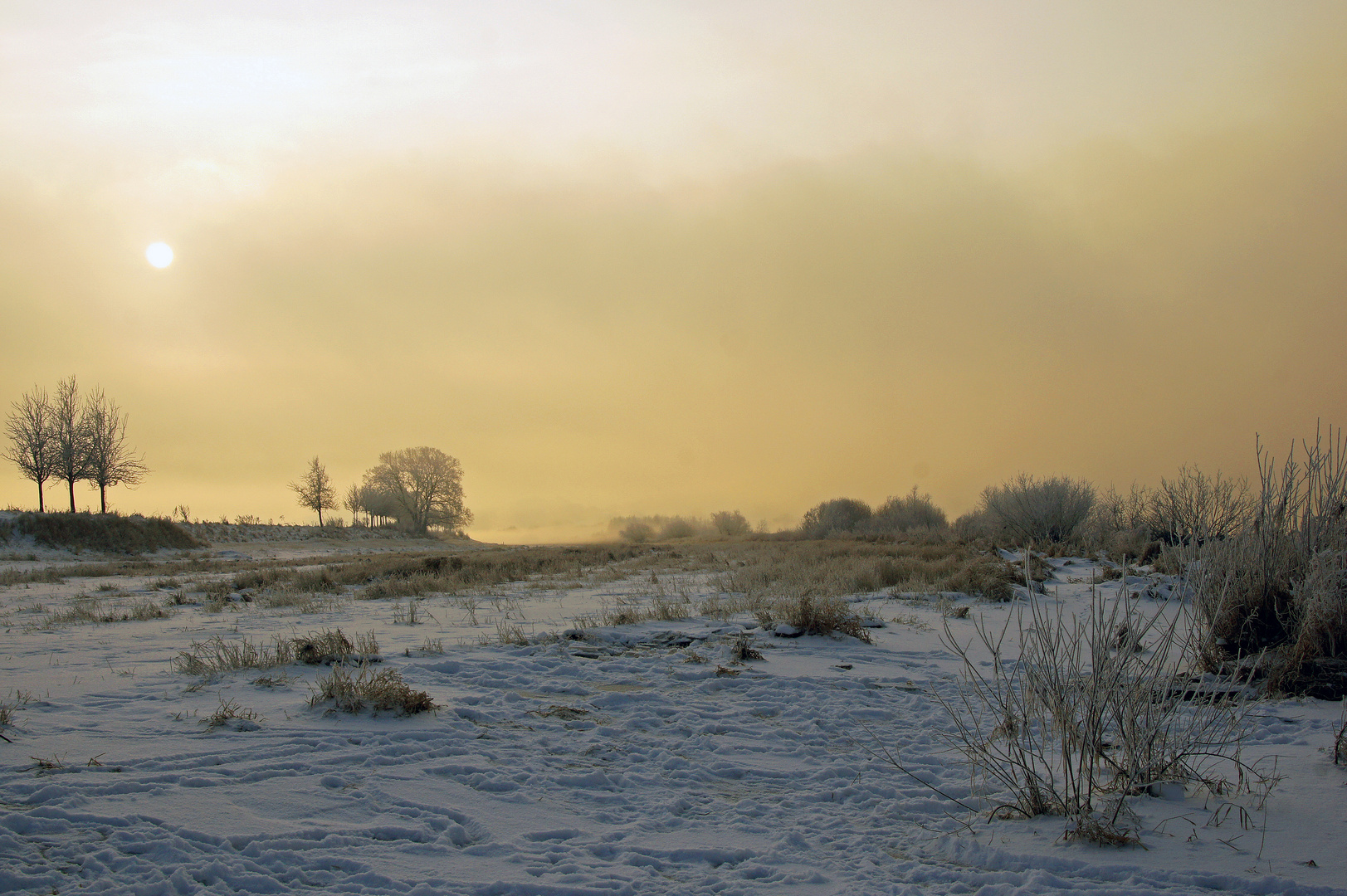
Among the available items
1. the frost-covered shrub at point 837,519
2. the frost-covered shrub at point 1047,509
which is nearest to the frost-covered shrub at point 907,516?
the frost-covered shrub at point 837,519

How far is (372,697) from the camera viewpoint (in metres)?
5.50

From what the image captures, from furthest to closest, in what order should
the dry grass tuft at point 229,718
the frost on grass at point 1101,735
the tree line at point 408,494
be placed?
the tree line at point 408,494 → the dry grass tuft at point 229,718 → the frost on grass at point 1101,735

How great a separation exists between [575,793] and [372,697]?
2.02 metres

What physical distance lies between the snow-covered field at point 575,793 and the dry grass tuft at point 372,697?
9cm

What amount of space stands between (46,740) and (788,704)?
16.3 ft

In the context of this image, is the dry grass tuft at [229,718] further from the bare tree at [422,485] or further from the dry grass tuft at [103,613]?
the bare tree at [422,485]

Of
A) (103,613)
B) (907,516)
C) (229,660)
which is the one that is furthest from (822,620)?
(907,516)

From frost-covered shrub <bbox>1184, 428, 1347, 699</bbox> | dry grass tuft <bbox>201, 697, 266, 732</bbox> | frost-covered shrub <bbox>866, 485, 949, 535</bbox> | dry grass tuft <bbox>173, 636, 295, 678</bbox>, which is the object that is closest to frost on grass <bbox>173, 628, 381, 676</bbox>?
dry grass tuft <bbox>173, 636, 295, 678</bbox>

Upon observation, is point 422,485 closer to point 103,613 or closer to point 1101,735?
point 103,613

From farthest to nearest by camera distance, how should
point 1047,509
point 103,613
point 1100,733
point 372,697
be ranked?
point 1047,509 < point 103,613 < point 372,697 < point 1100,733

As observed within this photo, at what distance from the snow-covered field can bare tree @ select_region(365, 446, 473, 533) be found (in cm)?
5745

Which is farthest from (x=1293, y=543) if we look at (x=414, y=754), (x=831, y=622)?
(x=414, y=754)

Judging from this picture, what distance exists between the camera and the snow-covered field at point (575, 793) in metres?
3.23

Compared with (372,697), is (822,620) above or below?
below
